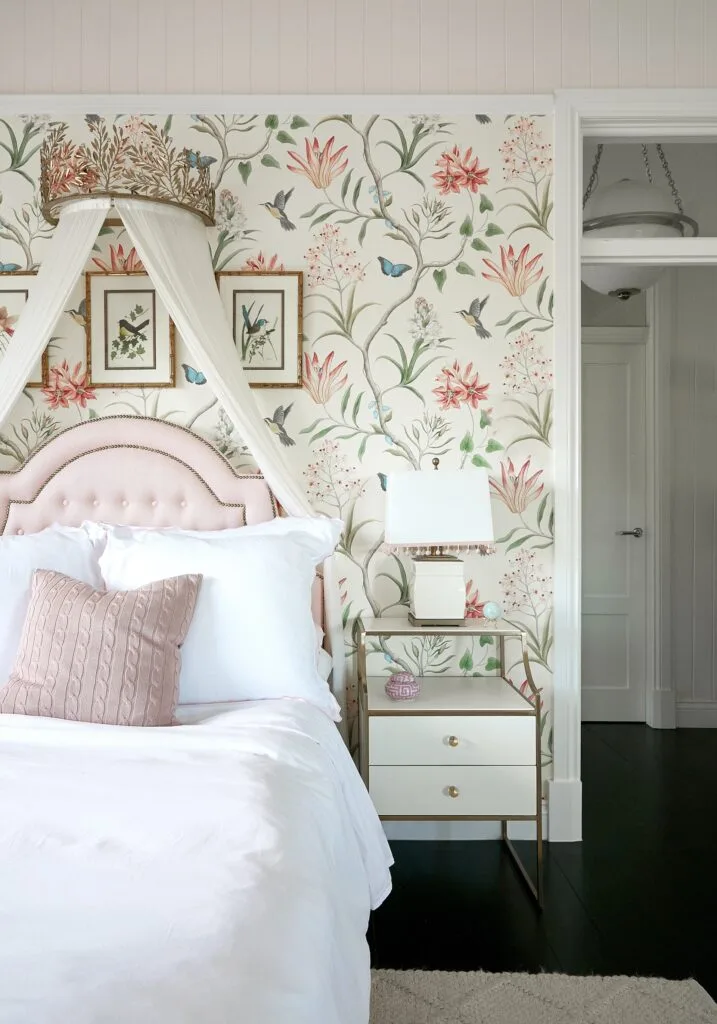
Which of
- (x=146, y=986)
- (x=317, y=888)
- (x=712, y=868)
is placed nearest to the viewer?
(x=146, y=986)

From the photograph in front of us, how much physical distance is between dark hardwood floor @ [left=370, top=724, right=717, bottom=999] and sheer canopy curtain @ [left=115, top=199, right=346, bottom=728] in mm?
707

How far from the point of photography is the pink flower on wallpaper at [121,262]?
9.71 ft

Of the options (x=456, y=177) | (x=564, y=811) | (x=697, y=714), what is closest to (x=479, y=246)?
(x=456, y=177)

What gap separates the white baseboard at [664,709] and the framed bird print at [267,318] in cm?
A: 286

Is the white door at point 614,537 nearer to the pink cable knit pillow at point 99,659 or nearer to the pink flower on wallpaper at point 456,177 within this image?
the pink flower on wallpaper at point 456,177

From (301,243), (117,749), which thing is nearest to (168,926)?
(117,749)

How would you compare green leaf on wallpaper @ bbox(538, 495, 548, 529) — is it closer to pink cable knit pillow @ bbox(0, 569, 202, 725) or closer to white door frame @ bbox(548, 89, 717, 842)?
white door frame @ bbox(548, 89, 717, 842)

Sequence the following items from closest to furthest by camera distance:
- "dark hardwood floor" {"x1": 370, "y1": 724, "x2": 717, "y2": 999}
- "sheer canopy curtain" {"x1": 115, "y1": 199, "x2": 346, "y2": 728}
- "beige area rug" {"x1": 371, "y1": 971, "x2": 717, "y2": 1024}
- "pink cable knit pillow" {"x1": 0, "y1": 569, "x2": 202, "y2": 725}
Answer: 1. "beige area rug" {"x1": 371, "y1": 971, "x2": 717, "y2": 1024}
2. "pink cable knit pillow" {"x1": 0, "y1": 569, "x2": 202, "y2": 725}
3. "dark hardwood floor" {"x1": 370, "y1": 724, "x2": 717, "y2": 999}
4. "sheer canopy curtain" {"x1": 115, "y1": 199, "x2": 346, "y2": 728}

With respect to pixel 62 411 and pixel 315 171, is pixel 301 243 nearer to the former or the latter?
pixel 315 171

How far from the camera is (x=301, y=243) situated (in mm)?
2971

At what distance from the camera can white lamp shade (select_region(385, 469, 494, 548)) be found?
265 cm

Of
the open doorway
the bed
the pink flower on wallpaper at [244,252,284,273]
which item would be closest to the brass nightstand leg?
the bed

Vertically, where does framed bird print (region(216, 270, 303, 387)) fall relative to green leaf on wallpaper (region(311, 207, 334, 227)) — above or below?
below

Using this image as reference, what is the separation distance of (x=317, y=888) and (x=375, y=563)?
175 cm
